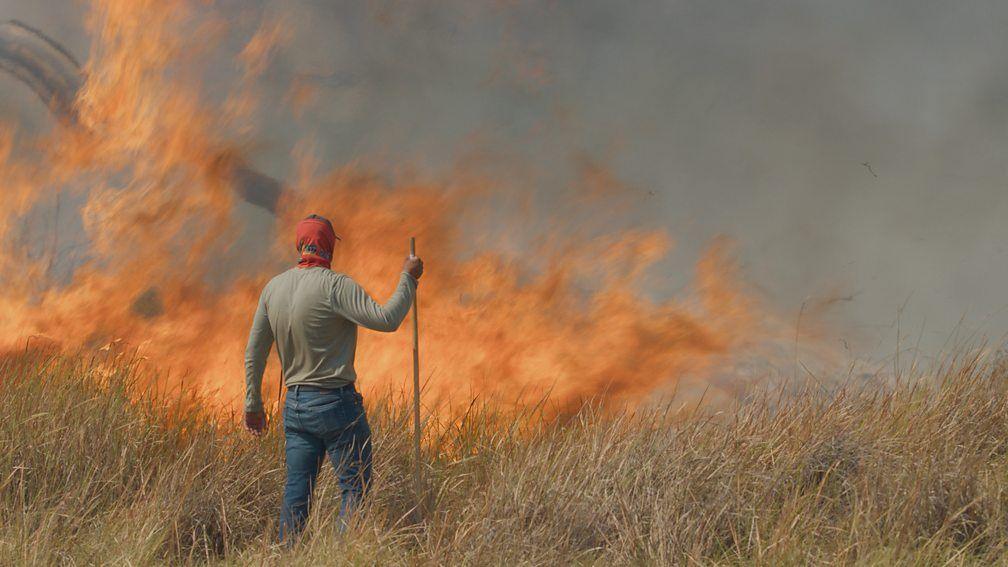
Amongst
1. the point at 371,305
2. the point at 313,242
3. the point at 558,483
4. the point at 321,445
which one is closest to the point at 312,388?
the point at 321,445

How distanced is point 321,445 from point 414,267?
99 cm

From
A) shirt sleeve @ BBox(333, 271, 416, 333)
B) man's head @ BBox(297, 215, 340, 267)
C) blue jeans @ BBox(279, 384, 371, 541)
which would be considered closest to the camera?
shirt sleeve @ BBox(333, 271, 416, 333)

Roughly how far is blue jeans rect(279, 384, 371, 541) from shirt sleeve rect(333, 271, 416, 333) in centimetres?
39

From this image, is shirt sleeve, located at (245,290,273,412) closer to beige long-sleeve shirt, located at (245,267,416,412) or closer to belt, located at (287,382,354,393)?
beige long-sleeve shirt, located at (245,267,416,412)

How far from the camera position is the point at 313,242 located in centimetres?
443

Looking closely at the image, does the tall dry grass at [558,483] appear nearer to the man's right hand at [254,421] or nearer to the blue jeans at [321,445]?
the blue jeans at [321,445]

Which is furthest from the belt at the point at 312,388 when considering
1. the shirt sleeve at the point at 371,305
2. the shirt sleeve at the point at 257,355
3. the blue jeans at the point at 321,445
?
the shirt sleeve at the point at 371,305

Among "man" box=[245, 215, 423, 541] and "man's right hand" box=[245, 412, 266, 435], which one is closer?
"man" box=[245, 215, 423, 541]

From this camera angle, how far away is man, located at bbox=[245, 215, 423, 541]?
170 inches

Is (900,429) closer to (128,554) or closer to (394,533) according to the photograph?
(394,533)

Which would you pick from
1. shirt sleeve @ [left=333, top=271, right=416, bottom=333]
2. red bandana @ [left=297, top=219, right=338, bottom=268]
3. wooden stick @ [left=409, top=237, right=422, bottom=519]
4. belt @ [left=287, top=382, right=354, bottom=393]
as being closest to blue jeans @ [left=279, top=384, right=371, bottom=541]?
belt @ [left=287, top=382, right=354, bottom=393]

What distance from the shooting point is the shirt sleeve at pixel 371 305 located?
4.21m

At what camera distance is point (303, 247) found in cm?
445

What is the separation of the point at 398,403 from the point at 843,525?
2957 mm
